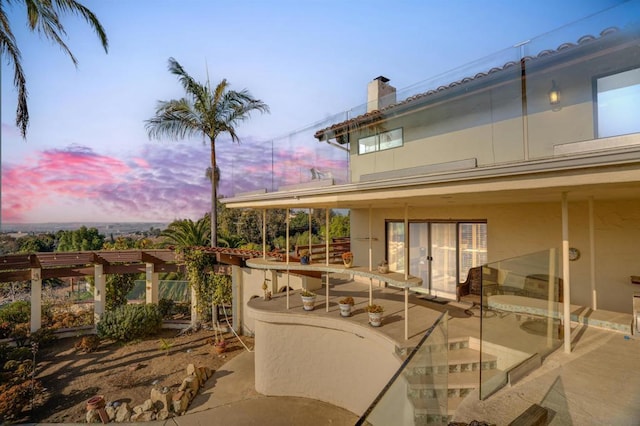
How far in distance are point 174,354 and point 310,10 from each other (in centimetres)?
1331

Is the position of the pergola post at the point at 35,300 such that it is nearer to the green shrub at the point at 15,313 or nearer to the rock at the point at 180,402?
the green shrub at the point at 15,313

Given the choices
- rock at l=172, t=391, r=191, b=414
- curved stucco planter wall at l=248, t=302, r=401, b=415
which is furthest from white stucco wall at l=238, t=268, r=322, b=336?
rock at l=172, t=391, r=191, b=414

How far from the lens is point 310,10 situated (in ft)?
36.6

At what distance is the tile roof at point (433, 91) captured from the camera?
21.5 feet

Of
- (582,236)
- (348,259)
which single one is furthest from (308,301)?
(582,236)

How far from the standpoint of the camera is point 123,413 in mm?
7188

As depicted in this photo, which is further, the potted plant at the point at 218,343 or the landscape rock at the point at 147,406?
the potted plant at the point at 218,343

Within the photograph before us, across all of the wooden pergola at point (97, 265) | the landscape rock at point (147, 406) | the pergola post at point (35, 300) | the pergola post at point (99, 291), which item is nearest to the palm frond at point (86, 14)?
the wooden pergola at point (97, 265)

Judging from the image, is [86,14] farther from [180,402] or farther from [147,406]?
[180,402]

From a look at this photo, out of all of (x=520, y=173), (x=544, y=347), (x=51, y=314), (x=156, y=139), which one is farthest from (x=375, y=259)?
(x=51, y=314)

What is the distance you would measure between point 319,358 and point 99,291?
1072 centimetres

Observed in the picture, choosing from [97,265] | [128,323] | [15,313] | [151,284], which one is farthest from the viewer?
[151,284]

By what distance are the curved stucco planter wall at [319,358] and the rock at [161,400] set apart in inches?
85.5

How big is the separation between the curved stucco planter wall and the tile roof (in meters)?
7.14
